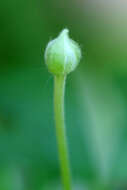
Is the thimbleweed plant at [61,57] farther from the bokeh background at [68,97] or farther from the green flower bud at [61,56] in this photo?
the bokeh background at [68,97]

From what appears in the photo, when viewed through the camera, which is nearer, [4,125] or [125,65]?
[4,125]

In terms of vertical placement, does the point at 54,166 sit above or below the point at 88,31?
below

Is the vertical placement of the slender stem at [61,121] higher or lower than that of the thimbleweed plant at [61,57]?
lower

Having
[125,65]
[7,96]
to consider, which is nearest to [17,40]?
[7,96]

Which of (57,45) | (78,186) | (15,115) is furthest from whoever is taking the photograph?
(15,115)

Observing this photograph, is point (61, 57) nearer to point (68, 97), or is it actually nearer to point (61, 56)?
point (61, 56)

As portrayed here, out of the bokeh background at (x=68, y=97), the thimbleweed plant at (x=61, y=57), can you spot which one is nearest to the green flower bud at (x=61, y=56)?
the thimbleweed plant at (x=61, y=57)

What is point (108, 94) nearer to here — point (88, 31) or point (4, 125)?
point (88, 31)
